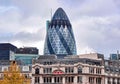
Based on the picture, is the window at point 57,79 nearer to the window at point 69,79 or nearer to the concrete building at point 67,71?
the concrete building at point 67,71

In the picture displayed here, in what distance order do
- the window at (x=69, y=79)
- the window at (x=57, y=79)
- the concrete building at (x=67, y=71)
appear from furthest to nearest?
the window at (x=57, y=79) → the window at (x=69, y=79) → the concrete building at (x=67, y=71)

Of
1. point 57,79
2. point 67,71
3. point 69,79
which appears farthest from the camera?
point 57,79

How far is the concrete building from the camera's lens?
191 m

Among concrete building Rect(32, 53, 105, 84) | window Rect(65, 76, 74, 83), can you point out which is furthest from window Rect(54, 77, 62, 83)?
window Rect(65, 76, 74, 83)

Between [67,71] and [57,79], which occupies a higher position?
[67,71]

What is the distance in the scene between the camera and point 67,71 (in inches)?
7549

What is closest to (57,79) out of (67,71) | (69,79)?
(69,79)

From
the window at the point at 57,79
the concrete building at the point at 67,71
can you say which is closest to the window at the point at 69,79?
the concrete building at the point at 67,71

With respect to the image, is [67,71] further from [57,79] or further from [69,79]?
[57,79]

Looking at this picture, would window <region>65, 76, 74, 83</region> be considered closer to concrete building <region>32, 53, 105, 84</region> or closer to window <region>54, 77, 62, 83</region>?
concrete building <region>32, 53, 105, 84</region>

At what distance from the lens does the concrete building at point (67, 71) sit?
7510 inches

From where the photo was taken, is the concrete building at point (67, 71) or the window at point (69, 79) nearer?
the concrete building at point (67, 71)

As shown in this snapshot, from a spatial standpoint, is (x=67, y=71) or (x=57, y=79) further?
(x=57, y=79)

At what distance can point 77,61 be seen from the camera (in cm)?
19238
